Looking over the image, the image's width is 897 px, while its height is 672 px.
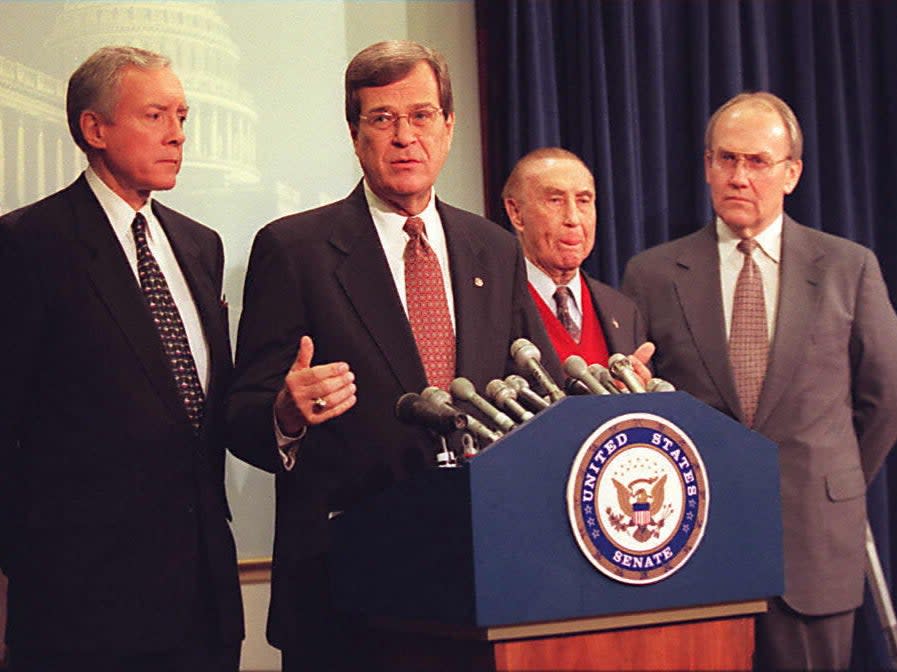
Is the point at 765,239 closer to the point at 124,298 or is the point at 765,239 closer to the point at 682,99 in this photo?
the point at 682,99

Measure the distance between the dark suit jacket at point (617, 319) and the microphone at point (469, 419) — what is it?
1.43 meters

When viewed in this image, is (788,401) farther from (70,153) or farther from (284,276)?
(70,153)

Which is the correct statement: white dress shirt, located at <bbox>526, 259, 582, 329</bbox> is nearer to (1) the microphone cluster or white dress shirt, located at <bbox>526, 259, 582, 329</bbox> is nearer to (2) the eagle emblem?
(1) the microphone cluster

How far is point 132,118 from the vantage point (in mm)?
2986

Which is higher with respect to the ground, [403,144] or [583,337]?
[403,144]

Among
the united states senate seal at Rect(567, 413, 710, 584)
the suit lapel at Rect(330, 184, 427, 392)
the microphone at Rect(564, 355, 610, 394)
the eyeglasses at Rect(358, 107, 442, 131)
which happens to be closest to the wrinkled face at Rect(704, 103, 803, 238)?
the eyeglasses at Rect(358, 107, 442, 131)

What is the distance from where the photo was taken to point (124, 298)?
9.02 feet

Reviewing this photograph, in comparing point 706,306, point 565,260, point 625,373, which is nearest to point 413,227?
point 625,373

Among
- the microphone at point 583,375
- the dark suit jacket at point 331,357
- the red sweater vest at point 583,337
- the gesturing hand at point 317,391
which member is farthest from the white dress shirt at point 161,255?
the red sweater vest at point 583,337

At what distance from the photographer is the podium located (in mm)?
1987

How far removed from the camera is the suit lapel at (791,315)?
3.61 metres

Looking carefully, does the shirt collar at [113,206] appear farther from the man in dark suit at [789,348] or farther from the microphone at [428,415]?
the man in dark suit at [789,348]

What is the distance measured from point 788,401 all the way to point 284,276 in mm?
1584

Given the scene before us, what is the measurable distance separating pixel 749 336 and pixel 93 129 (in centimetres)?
171
